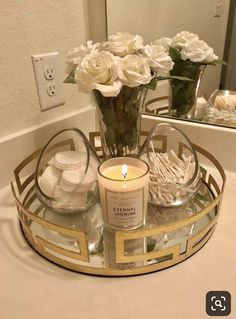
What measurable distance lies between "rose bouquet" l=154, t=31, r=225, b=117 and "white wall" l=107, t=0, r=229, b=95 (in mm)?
27

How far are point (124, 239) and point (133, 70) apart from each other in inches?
11.6

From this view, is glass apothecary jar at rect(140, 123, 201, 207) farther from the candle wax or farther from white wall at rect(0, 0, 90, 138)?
white wall at rect(0, 0, 90, 138)

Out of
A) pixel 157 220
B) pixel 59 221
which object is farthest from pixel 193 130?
pixel 59 221

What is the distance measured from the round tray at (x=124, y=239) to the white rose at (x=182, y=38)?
0.38 m

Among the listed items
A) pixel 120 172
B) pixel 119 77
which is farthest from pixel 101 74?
pixel 120 172

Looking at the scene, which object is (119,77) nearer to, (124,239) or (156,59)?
(156,59)

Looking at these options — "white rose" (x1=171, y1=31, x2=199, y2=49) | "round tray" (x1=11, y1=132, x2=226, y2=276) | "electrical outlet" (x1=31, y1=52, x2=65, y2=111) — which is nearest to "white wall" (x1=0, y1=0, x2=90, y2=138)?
"electrical outlet" (x1=31, y1=52, x2=65, y2=111)

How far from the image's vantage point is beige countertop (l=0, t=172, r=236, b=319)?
0.43 metres

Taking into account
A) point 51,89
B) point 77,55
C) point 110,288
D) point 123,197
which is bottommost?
point 110,288

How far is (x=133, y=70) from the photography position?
1.77 ft

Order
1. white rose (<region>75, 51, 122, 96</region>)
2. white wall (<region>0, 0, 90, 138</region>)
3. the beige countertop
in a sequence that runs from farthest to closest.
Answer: white wall (<region>0, 0, 90, 138</region>) → white rose (<region>75, 51, 122, 96</region>) → the beige countertop

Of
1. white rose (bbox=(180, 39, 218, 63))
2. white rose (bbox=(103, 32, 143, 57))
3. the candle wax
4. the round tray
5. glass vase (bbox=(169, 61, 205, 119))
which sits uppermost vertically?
white rose (bbox=(103, 32, 143, 57))

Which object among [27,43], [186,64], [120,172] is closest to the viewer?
[120,172]

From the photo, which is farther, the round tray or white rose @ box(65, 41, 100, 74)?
white rose @ box(65, 41, 100, 74)
